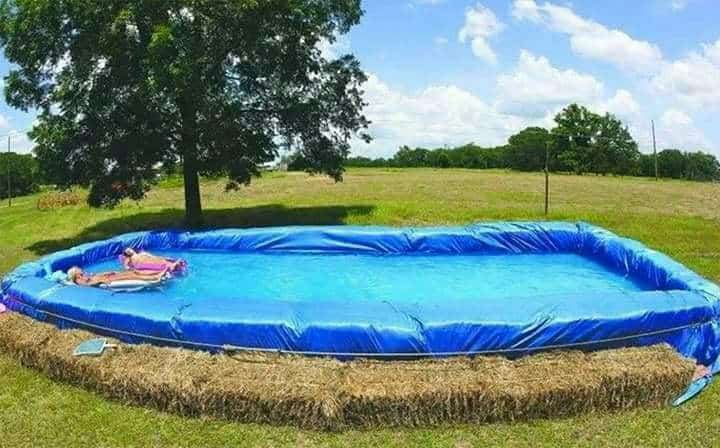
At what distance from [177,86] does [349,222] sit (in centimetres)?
597

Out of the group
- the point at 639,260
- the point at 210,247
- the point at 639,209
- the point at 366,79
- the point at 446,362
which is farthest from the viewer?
the point at 639,209

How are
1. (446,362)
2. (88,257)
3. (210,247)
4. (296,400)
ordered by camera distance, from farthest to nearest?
1. (210,247)
2. (88,257)
3. (446,362)
4. (296,400)

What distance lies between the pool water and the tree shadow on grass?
3375 mm

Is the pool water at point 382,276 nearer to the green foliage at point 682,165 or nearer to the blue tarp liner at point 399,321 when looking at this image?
the blue tarp liner at point 399,321

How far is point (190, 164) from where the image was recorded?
14359 mm

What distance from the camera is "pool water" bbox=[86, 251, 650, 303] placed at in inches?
404

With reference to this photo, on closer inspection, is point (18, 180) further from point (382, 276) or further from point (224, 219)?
point (382, 276)

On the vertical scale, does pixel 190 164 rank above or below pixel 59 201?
above

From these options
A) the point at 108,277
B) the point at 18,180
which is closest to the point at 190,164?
the point at 108,277

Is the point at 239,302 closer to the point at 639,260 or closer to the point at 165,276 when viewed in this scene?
the point at 165,276

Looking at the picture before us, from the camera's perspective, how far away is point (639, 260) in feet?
34.0

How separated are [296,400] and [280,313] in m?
1.11

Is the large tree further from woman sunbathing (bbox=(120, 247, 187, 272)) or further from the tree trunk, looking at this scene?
woman sunbathing (bbox=(120, 247, 187, 272))

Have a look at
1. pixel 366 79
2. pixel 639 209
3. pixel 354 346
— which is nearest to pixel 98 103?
pixel 366 79
